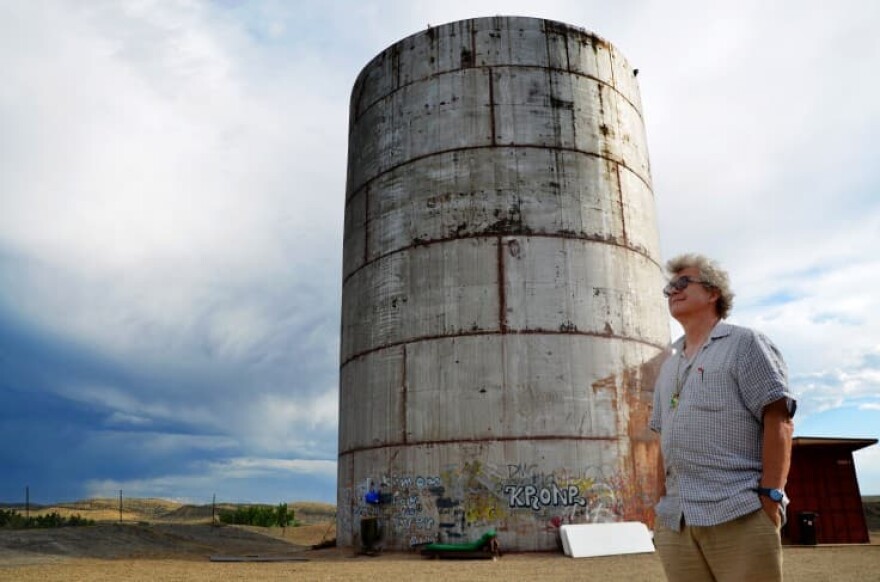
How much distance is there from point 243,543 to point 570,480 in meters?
12.2

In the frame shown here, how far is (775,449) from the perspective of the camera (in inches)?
120

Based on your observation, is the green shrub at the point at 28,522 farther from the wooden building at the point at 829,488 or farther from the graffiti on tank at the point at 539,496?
the wooden building at the point at 829,488

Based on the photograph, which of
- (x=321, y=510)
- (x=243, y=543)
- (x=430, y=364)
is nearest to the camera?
(x=430, y=364)

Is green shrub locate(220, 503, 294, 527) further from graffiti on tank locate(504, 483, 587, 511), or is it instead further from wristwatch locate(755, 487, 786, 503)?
wristwatch locate(755, 487, 786, 503)

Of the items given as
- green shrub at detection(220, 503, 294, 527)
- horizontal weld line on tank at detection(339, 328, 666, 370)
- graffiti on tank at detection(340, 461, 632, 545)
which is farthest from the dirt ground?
green shrub at detection(220, 503, 294, 527)

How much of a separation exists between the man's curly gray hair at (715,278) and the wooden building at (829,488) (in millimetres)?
18178

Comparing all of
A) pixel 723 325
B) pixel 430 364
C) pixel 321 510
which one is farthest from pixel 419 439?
pixel 321 510

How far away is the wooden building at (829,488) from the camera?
Result: 64.4 feet

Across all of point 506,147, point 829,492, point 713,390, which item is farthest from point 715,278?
point 829,492

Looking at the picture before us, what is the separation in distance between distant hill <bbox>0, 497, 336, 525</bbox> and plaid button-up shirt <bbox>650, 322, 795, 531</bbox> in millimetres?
42399

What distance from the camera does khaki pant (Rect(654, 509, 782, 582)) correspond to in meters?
3.03

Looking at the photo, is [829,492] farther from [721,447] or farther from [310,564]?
[721,447]

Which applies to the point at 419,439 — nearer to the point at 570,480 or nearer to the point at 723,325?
the point at 570,480

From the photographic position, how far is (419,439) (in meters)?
15.6
